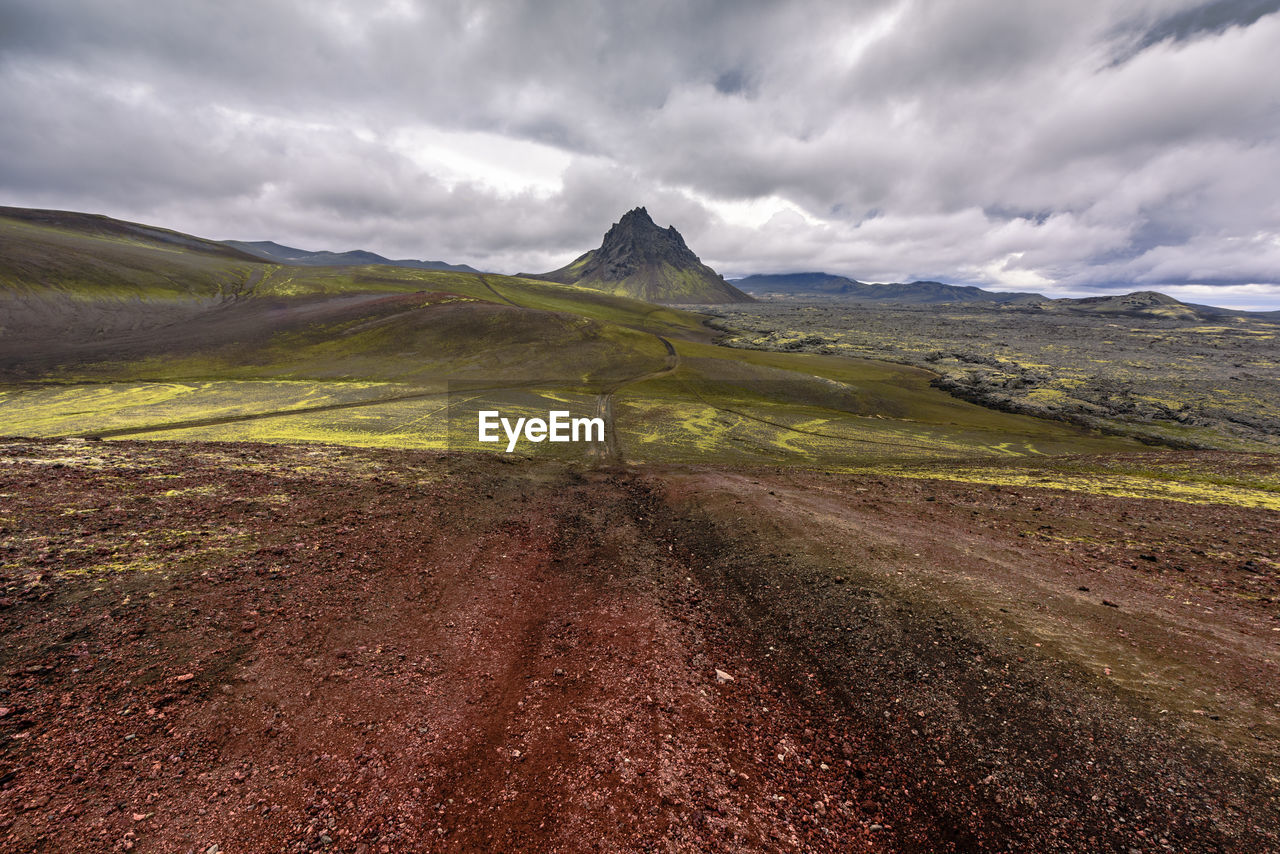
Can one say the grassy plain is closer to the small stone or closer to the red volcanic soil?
the red volcanic soil

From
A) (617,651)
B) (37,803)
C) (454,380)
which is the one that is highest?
(454,380)

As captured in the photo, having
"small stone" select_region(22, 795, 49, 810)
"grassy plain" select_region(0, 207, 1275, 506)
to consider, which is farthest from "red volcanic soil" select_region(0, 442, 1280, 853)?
"grassy plain" select_region(0, 207, 1275, 506)

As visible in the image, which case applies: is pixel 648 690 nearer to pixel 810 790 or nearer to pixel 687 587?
pixel 810 790

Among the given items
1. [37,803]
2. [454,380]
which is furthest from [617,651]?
[454,380]

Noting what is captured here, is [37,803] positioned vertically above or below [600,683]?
above

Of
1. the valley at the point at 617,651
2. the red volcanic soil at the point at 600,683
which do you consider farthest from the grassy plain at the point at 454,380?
the red volcanic soil at the point at 600,683

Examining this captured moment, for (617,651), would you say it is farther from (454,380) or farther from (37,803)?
(454,380)

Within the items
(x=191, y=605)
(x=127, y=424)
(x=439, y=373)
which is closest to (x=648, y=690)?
(x=191, y=605)

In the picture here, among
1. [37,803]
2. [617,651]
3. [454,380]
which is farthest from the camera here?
[454,380]
